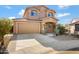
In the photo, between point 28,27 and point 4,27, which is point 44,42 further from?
point 4,27

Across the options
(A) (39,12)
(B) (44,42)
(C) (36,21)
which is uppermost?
(A) (39,12)

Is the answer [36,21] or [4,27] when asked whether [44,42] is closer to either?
[36,21]

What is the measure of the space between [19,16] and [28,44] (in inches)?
16.6

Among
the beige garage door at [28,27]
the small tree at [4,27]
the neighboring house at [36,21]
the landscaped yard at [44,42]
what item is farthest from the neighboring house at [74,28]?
the small tree at [4,27]

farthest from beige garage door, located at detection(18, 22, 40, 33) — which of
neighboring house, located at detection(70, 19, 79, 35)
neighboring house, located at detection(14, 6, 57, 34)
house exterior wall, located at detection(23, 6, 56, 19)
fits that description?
neighboring house, located at detection(70, 19, 79, 35)

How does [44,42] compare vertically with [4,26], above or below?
below

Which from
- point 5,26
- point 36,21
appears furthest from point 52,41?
point 5,26

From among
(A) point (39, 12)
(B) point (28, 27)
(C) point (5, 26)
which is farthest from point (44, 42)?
(C) point (5, 26)

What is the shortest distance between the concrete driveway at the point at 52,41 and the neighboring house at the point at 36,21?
0.24 feet

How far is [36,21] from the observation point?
3324mm

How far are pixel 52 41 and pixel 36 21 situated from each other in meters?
0.37

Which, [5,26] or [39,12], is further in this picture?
[39,12]

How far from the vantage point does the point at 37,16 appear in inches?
132

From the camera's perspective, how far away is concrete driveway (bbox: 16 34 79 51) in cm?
328
